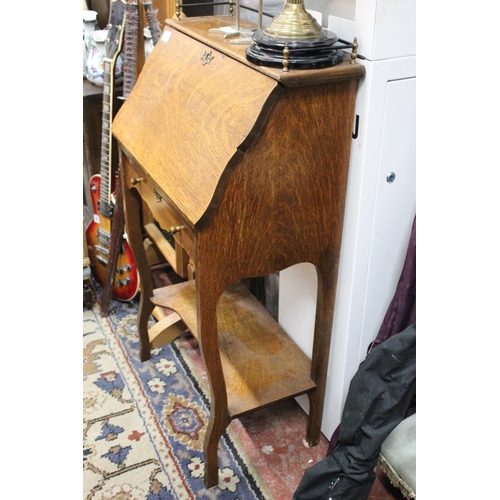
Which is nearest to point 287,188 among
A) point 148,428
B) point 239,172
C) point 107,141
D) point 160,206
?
point 239,172

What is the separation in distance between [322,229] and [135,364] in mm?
1068

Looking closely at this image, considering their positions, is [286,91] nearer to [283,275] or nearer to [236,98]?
[236,98]

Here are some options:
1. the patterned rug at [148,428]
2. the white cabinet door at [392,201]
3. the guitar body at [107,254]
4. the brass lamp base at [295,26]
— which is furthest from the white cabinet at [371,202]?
the guitar body at [107,254]

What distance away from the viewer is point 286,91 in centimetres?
123

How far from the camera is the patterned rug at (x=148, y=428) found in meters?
1.68

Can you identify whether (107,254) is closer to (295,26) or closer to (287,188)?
(287,188)

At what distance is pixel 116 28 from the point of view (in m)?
2.15

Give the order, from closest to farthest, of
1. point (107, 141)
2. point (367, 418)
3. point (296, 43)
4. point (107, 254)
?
point (296, 43), point (367, 418), point (107, 141), point (107, 254)

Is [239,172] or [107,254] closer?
[239,172]

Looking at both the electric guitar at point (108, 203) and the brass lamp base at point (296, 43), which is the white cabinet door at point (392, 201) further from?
the electric guitar at point (108, 203)

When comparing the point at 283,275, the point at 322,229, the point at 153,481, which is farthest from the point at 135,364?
the point at 322,229

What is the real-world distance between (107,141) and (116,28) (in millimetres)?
427

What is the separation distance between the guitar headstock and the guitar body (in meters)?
0.53

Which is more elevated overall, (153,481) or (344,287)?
(344,287)
